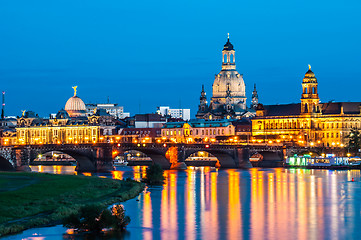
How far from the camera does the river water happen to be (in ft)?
212

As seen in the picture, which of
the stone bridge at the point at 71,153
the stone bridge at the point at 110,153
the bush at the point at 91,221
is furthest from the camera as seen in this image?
the stone bridge at the point at 110,153

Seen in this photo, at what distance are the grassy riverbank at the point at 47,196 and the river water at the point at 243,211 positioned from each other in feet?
5.27

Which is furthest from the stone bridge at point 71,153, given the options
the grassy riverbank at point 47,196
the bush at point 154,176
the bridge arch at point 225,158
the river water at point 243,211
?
the grassy riverbank at point 47,196

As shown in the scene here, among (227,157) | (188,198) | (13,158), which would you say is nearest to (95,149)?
(13,158)

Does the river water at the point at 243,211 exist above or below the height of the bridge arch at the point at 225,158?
below

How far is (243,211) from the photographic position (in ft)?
262

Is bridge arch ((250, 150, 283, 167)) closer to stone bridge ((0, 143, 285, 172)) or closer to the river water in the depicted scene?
stone bridge ((0, 143, 285, 172))

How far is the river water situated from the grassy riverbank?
1605 millimetres

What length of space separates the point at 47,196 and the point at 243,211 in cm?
1789

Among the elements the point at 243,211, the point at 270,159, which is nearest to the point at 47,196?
the point at 243,211

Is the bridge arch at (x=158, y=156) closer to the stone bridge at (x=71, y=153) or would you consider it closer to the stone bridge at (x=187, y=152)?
the stone bridge at (x=187, y=152)

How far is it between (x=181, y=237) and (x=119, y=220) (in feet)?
16.5

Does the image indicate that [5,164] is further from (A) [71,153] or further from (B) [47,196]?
(B) [47,196]

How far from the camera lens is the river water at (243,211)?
64.6 m
